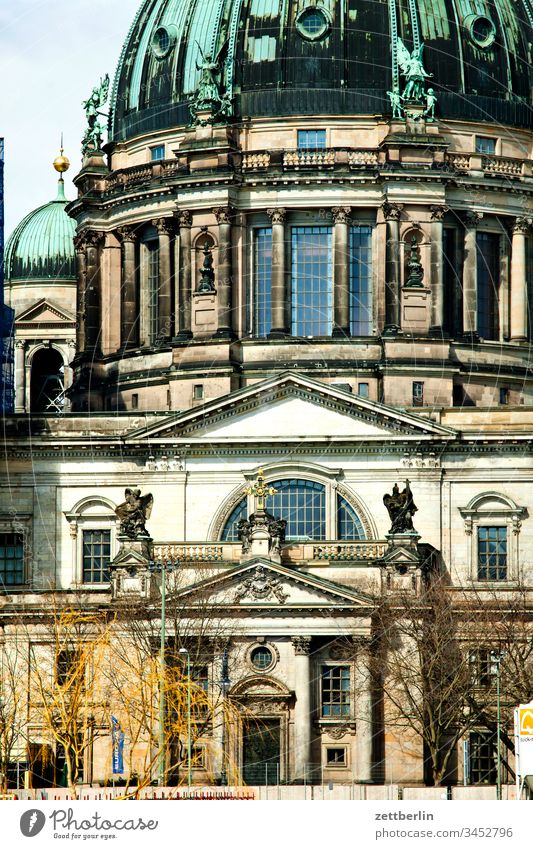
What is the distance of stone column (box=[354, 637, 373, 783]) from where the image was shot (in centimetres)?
9806

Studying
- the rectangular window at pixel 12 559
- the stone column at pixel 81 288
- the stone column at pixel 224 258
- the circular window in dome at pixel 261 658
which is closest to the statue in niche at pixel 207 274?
the stone column at pixel 224 258

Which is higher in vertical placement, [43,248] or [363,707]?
[43,248]

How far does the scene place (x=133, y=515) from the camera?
101 metres

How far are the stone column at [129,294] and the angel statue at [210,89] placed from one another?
668cm

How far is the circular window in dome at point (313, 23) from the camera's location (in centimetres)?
11512

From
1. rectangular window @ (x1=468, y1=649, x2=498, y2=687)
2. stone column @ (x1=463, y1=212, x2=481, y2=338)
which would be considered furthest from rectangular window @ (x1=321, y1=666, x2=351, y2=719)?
stone column @ (x1=463, y1=212, x2=481, y2=338)

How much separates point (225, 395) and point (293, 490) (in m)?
4.65

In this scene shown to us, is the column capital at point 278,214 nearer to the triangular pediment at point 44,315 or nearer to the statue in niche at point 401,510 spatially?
the statue in niche at point 401,510

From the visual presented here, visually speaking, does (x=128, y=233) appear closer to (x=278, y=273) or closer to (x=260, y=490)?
(x=278, y=273)

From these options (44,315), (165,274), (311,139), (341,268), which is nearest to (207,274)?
(165,274)

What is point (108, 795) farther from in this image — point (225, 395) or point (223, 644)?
point (225, 395)

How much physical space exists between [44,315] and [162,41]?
17.6m

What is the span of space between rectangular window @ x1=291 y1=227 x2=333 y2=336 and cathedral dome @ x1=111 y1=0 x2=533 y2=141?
5445mm

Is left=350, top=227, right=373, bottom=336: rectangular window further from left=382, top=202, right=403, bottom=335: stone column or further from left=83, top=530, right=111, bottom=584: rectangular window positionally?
left=83, top=530, right=111, bottom=584: rectangular window
